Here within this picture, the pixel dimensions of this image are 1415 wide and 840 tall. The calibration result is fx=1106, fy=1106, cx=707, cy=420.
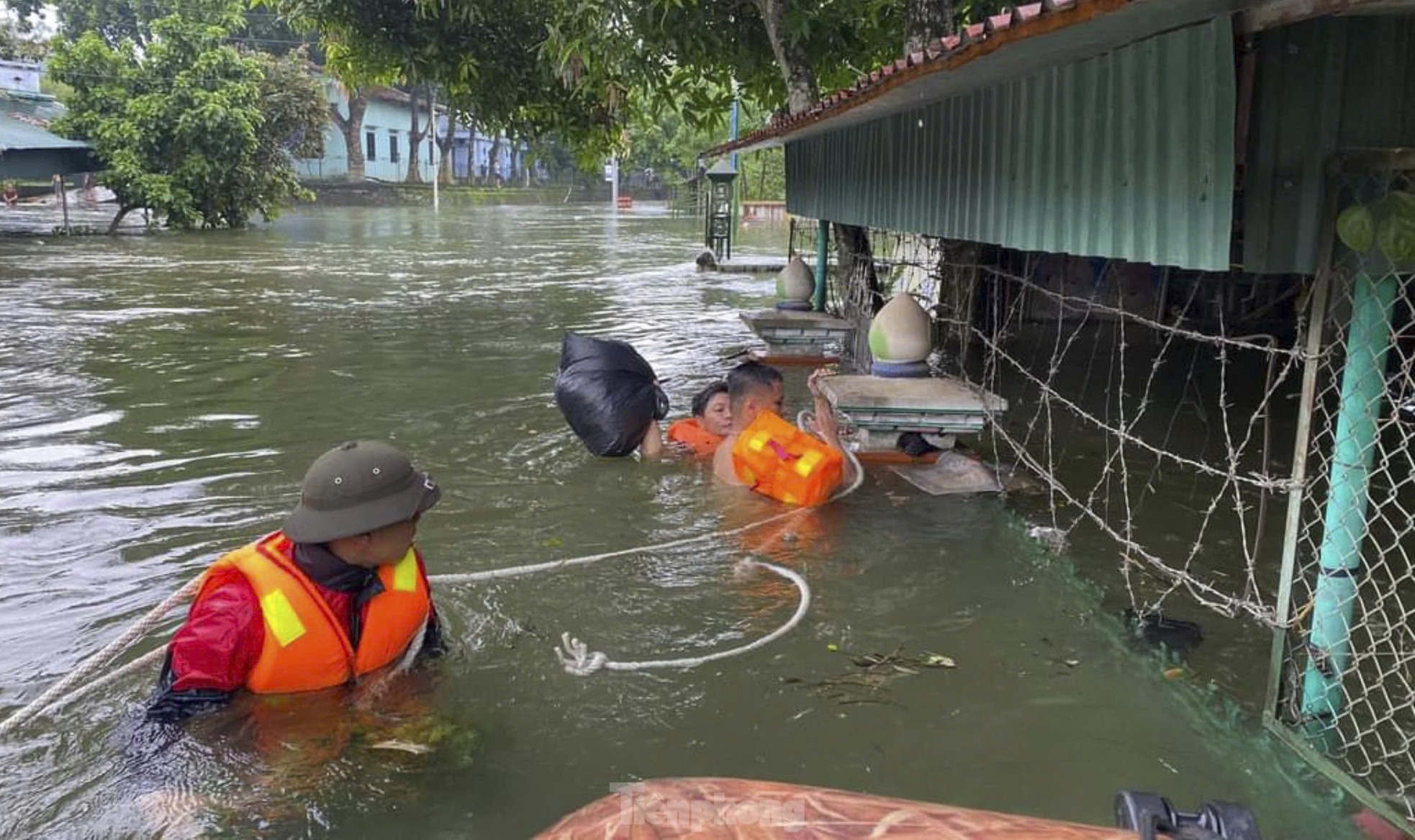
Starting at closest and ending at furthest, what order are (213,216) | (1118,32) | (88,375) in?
1. (1118,32)
2. (88,375)
3. (213,216)

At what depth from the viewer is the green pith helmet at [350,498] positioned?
3.35 m

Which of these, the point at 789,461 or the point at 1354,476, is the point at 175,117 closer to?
the point at 789,461

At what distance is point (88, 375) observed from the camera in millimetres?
10398

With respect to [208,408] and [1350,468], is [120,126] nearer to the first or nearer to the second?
[208,408]

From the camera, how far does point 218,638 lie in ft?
10.9

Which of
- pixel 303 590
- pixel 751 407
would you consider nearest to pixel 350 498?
pixel 303 590

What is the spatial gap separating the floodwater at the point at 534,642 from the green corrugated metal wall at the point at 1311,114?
1722 millimetres

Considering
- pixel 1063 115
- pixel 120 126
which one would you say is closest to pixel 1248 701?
pixel 1063 115

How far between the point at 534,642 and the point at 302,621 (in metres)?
1.45

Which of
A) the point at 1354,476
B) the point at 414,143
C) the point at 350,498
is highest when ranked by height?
the point at 414,143

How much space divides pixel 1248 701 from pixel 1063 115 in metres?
2.68

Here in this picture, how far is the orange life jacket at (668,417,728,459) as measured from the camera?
300 inches

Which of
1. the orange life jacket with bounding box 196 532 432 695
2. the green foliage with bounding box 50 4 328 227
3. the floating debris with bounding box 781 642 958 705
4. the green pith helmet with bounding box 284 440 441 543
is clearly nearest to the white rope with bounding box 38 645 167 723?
the orange life jacket with bounding box 196 532 432 695

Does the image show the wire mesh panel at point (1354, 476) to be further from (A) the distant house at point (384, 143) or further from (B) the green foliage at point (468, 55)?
(A) the distant house at point (384, 143)
